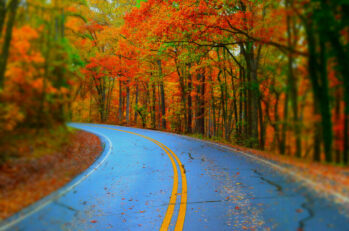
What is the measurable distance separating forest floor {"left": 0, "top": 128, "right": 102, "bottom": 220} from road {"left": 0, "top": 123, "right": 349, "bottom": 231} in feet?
0.28

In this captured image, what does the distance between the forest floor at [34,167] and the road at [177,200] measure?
0.28ft

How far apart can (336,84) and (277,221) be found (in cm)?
87

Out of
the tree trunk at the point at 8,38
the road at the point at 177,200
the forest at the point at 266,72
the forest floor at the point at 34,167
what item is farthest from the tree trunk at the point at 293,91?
the tree trunk at the point at 8,38

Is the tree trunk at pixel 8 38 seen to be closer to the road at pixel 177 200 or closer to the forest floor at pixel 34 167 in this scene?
the forest floor at pixel 34 167

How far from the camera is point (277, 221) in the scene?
1.38 meters

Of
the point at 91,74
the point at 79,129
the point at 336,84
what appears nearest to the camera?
the point at 336,84

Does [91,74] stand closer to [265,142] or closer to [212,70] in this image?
[265,142]

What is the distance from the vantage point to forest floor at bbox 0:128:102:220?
1.18m

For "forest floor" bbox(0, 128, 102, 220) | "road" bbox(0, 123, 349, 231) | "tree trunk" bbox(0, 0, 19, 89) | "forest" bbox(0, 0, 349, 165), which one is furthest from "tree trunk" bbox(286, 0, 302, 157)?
"tree trunk" bbox(0, 0, 19, 89)

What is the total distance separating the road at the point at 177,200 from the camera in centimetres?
126

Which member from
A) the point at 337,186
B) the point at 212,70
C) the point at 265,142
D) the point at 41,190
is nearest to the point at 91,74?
the point at 41,190

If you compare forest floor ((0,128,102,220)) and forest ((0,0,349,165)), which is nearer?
forest ((0,0,349,165))

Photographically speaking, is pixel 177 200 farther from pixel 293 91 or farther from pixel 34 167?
pixel 293 91

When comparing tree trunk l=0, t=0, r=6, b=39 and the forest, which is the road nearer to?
the forest
